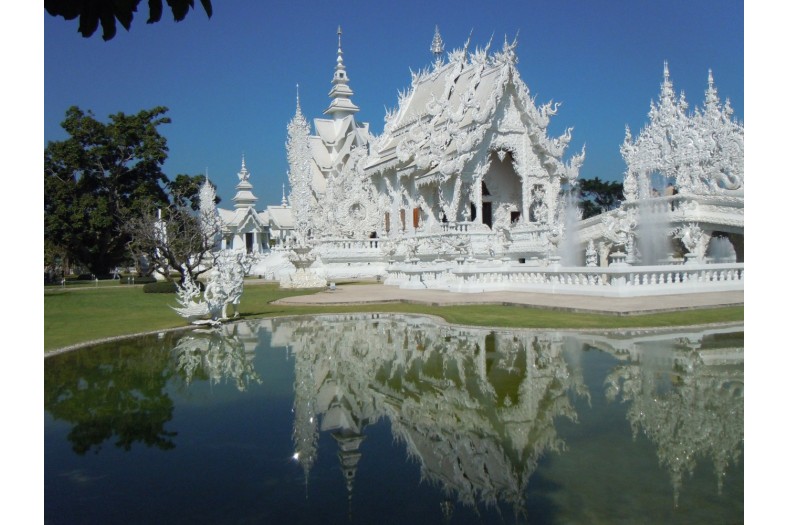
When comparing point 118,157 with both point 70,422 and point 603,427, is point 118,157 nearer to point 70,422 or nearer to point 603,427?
point 70,422

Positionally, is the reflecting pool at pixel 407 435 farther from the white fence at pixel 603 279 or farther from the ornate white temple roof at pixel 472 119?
the ornate white temple roof at pixel 472 119

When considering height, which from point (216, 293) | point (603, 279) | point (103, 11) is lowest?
point (216, 293)

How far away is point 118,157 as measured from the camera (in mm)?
38125

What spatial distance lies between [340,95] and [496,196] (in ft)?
57.4

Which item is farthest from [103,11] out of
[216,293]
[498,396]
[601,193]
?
[601,193]

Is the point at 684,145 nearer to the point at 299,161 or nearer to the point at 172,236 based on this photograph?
the point at 299,161

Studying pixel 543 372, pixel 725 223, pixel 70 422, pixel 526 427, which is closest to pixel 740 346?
pixel 543 372

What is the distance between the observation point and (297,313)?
14.1 meters

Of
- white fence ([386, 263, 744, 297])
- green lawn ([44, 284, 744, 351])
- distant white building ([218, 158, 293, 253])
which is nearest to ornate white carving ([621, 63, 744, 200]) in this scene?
white fence ([386, 263, 744, 297])

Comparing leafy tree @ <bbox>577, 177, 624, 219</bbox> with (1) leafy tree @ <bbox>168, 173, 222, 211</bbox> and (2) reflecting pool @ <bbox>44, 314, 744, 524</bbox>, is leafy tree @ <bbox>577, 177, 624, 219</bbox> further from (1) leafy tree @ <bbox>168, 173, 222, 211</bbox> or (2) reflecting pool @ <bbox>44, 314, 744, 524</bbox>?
(2) reflecting pool @ <bbox>44, 314, 744, 524</bbox>

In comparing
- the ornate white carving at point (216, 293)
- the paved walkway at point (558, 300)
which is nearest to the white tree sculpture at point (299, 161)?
the paved walkway at point (558, 300)

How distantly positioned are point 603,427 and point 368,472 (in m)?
2.06

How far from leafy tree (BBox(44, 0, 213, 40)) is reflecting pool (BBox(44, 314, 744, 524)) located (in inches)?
108

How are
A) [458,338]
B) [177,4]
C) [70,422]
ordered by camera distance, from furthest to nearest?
[458,338]
[70,422]
[177,4]
